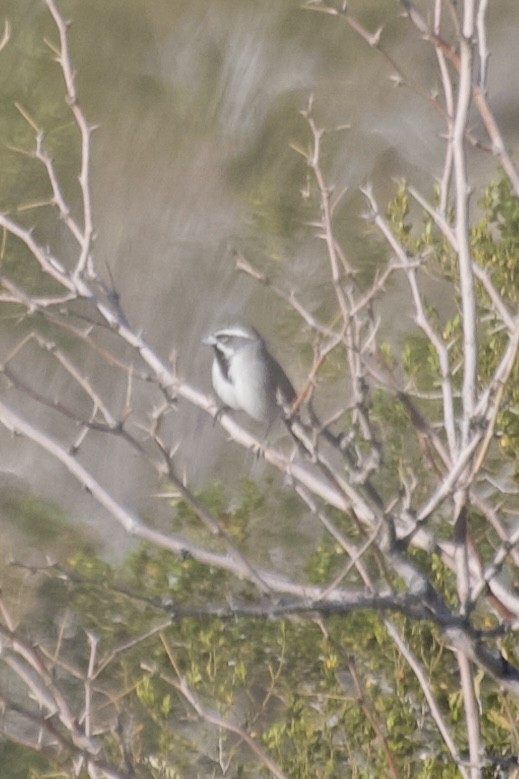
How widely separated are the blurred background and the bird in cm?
156

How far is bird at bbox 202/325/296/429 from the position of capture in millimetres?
2740

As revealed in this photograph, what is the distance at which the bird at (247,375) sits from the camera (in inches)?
108

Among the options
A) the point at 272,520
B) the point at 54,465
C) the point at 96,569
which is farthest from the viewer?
the point at 54,465

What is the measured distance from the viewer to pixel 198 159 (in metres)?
5.34

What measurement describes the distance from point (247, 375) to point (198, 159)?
274 cm

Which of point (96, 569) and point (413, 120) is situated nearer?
point (96, 569)

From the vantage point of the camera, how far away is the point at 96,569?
2729 mm

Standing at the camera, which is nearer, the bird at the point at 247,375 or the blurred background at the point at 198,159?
the bird at the point at 247,375

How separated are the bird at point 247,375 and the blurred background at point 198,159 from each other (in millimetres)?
1561

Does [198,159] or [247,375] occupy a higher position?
[247,375]

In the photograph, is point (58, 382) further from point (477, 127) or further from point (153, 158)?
point (477, 127)

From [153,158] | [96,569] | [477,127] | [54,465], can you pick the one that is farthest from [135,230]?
[96,569]

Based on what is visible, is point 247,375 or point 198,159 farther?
point 198,159

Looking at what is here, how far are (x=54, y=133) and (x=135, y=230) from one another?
0.67 metres
